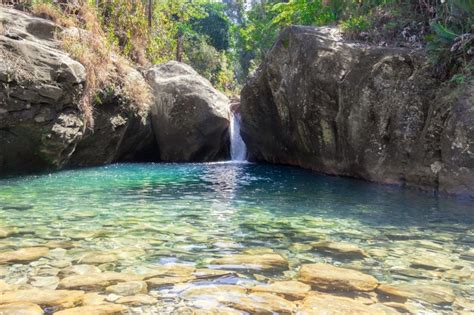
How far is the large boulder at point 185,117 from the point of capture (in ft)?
48.9

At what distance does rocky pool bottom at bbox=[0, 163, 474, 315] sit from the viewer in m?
2.85

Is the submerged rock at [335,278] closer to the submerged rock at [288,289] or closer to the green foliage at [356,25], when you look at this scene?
the submerged rock at [288,289]

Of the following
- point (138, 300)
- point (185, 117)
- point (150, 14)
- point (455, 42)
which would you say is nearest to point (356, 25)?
point (455, 42)

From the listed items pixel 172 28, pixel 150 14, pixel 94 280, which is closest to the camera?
pixel 94 280

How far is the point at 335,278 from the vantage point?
10.8 ft

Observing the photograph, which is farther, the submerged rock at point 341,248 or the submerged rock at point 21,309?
the submerged rock at point 341,248

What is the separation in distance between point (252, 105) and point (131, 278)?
1148 centimetres

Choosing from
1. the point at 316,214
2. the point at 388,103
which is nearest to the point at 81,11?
the point at 388,103

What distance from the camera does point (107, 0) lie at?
1555 centimetres

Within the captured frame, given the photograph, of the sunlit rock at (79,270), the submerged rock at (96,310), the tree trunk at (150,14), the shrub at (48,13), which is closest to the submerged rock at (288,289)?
the submerged rock at (96,310)

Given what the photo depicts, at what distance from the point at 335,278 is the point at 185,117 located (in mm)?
12088

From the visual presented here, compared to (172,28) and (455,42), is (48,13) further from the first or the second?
(172,28)

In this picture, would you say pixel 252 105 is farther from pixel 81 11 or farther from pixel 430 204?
pixel 430 204

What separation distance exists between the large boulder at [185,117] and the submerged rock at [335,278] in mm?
11751
